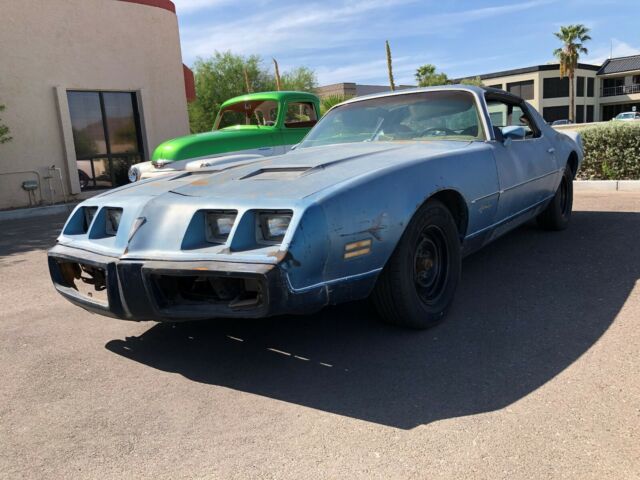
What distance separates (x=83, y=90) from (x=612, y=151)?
12428 mm

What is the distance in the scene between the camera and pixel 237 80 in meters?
28.1

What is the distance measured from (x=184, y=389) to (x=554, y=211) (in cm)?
421

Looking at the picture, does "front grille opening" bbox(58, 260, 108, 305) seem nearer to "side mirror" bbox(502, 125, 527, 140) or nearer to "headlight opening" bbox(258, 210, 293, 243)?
"headlight opening" bbox(258, 210, 293, 243)

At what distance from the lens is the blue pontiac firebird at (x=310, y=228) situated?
2.40m

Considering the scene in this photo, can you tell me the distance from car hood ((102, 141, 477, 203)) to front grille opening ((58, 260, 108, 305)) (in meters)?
0.48

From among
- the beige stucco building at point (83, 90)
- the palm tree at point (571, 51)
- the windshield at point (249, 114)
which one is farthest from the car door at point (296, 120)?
the palm tree at point (571, 51)

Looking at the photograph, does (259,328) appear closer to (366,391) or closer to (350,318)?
(350,318)

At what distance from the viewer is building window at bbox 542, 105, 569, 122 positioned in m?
49.5

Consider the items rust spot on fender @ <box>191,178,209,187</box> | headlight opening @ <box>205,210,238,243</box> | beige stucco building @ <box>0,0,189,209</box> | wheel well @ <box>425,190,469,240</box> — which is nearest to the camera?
headlight opening @ <box>205,210,238,243</box>

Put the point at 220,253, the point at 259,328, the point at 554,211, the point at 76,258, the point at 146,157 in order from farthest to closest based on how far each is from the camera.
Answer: the point at 146,157
the point at 554,211
the point at 259,328
the point at 76,258
the point at 220,253

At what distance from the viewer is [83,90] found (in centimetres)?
1398

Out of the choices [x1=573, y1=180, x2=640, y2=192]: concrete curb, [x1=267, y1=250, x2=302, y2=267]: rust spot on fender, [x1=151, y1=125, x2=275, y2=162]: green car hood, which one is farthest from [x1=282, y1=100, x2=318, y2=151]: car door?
[x1=267, y1=250, x2=302, y2=267]: rust spot on fender

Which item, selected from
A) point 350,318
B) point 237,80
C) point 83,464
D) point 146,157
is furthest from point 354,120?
point 237,80

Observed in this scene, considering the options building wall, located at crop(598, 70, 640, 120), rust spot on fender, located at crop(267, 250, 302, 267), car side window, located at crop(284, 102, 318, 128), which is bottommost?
rust spot on fender, located at crop(267, 250, 302, 267)
